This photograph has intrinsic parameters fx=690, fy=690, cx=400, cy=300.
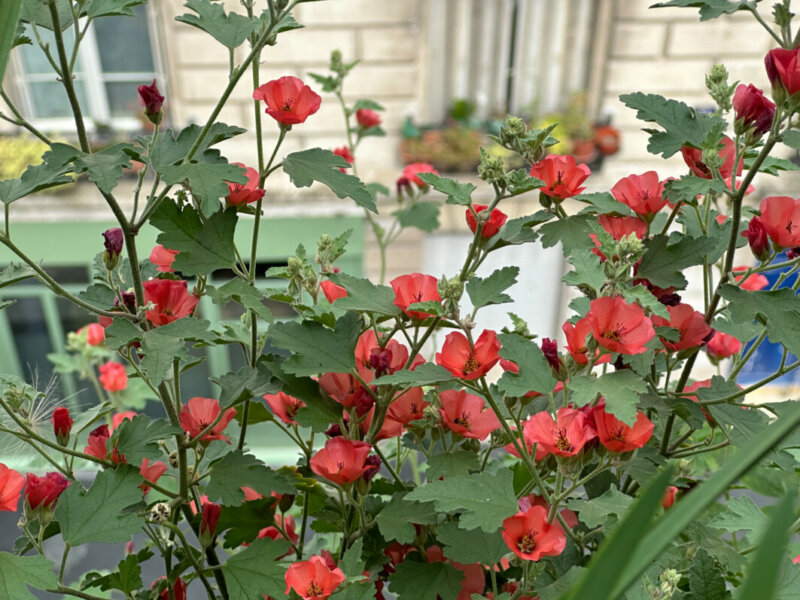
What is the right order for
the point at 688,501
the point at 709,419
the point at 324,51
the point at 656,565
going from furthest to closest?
the point at 324,51 < the point at 709,419 < the point at 656,565 < the point at 688,501

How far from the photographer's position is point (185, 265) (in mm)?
413

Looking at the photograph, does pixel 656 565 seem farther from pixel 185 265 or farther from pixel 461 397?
pixel 185 265

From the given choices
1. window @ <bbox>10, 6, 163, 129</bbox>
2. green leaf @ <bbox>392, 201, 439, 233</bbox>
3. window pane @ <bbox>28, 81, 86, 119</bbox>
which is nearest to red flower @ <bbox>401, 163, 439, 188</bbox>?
green leaf @ <bbox>392, 201, 439, 233</bbox>

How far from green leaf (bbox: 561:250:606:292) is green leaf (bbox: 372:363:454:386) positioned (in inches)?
3.4

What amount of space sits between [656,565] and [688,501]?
289 millimetres

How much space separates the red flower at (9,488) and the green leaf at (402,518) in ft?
0.72

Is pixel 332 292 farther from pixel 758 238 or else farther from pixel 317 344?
pixel 758 238

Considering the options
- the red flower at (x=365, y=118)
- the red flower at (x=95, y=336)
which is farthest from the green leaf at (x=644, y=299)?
the red flower at (x=95, y=336)

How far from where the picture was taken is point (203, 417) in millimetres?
490

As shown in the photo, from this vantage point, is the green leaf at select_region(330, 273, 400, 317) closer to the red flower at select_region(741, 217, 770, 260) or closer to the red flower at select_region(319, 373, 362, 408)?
the red flower at select_region(319, 373, 362, 408)

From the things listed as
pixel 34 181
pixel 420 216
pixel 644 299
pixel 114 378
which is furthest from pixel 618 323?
pixel 114 378

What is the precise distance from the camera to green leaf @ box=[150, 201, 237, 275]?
0.41 metres

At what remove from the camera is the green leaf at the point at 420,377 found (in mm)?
382

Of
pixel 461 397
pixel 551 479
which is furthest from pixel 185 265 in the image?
pixel 551 479
